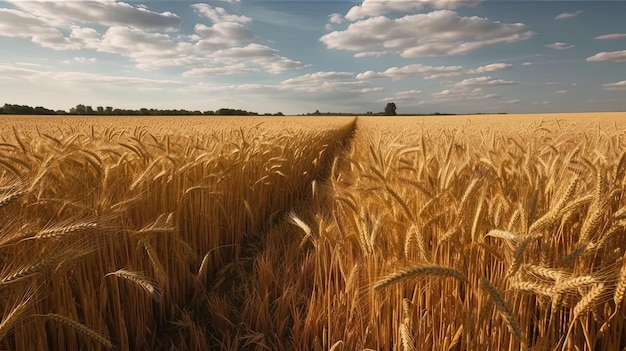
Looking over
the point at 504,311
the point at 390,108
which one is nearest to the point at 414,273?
the point at 504,311

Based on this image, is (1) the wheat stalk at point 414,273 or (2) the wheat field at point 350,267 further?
(2) the wheat field at point 350,267

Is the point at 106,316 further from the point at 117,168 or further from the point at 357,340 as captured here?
the point at 357,340

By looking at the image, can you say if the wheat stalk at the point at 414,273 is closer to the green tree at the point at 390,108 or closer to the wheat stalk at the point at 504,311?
the wheat stalk at the point at 504,311

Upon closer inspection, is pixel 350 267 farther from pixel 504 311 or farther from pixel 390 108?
pixel 390 108

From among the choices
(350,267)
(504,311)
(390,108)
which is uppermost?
(390,108)

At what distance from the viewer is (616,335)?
1421 mm

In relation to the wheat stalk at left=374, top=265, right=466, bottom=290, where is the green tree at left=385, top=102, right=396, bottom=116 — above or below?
above

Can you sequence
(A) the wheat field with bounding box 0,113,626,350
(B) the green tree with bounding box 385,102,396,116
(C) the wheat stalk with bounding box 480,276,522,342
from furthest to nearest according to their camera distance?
(B) the green tree with bounding box 385,102,396,116 < (A) the wheat field with bounding box 0,113,626,350 < (C) the wheat stalk with bounding box 480,276,522,342

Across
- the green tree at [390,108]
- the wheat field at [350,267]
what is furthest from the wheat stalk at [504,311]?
the green tree at [390,108]

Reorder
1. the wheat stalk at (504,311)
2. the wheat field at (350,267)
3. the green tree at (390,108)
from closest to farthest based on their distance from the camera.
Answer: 1. the wheat stalk at (504,311)
2. the wheat field at (350,267)
3. the green tree at (390,108)

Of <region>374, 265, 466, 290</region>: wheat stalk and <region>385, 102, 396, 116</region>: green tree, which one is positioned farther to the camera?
<region>385, 102, 396, 116</region>: green tree

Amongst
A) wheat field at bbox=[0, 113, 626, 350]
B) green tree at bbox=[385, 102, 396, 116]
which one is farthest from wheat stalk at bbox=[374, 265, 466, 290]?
green tree at bbox=[385, 102, 396, 116]

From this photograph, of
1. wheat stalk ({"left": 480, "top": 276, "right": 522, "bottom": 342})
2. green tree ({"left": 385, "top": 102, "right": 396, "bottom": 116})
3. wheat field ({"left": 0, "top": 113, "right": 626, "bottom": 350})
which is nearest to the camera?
wheat stalk ({"left": 480, "top": 276, "right": 522, "bottom": 342})

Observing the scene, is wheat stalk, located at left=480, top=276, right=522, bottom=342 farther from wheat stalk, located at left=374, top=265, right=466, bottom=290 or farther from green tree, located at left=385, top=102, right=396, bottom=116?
green tree, located at left=385, top=102, right=396, bottom=116
